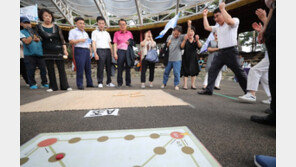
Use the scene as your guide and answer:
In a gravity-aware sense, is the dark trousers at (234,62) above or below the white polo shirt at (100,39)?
below

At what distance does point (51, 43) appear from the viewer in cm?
246

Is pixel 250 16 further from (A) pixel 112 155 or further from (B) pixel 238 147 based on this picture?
(A) pixel 112 155

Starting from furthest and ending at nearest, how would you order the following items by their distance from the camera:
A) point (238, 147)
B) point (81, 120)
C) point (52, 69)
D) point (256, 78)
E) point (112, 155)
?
point (52, 69) → point (256, 78) → point (81, 120) → point (238, 147) → point (112, 155)

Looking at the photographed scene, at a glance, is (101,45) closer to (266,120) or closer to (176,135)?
(176,135)

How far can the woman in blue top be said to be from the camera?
2.33 metres

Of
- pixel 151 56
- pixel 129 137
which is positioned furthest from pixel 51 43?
pixel 129 137

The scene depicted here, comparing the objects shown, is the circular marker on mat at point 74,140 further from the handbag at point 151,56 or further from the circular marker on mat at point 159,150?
the handbag at point 151,56

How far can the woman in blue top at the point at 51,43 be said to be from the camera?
233cm

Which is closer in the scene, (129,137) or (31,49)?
(129,137)

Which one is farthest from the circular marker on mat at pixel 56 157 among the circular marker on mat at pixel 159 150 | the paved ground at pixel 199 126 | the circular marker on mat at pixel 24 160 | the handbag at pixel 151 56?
the handbag at pixel 151 56

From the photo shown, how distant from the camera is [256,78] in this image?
5.74 feet

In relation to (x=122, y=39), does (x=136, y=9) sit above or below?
above

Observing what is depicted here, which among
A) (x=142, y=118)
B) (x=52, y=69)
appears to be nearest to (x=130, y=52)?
(x=52, y=69)

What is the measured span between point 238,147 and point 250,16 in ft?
29.5
